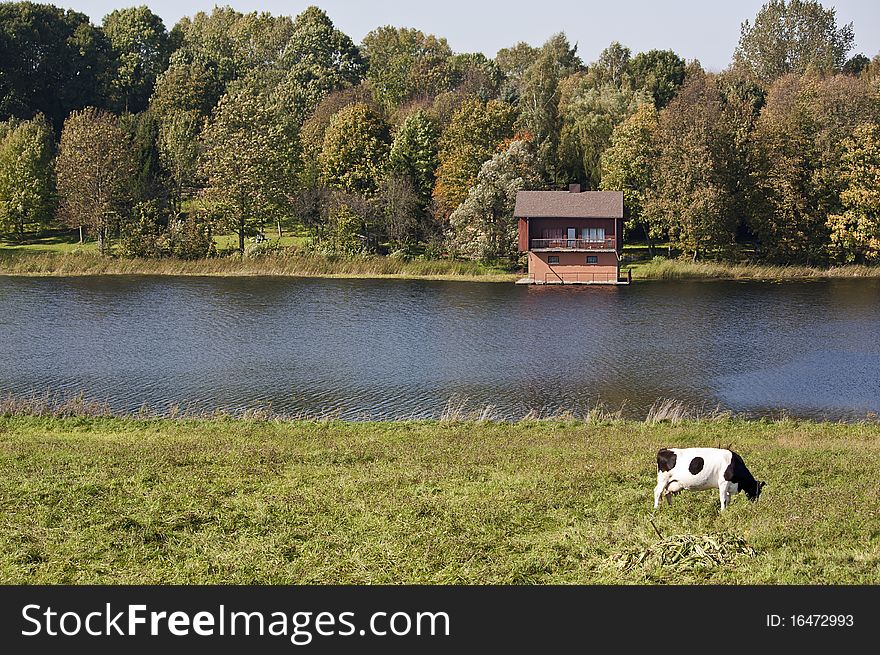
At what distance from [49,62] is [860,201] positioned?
7152 cm

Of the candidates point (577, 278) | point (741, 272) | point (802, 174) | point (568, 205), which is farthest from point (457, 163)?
point (802, 174)

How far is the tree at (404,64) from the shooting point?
102294 mm

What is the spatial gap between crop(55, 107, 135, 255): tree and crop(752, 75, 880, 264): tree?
144 ft

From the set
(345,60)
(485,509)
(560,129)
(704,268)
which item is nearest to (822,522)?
(485,509)

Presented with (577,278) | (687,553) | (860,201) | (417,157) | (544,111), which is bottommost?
(687,553)

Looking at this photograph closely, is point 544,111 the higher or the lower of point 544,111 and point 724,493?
the higher

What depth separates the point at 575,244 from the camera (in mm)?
61438

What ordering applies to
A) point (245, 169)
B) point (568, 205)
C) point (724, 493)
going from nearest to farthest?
1. point (724, 493)
2. point (568, 205)
3. point (245, 169)

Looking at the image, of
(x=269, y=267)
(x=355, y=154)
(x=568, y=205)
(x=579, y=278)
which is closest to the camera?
(x=579, y=278)

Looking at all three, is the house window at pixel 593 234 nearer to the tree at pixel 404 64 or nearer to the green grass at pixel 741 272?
the green grass at pixel 741 272

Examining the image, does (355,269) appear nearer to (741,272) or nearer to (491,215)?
(491,215)

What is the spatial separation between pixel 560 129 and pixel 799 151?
63.5 ft

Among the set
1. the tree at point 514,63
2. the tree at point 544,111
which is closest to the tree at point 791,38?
the tree at point 514,63

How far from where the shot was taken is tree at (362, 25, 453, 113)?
336 ft
